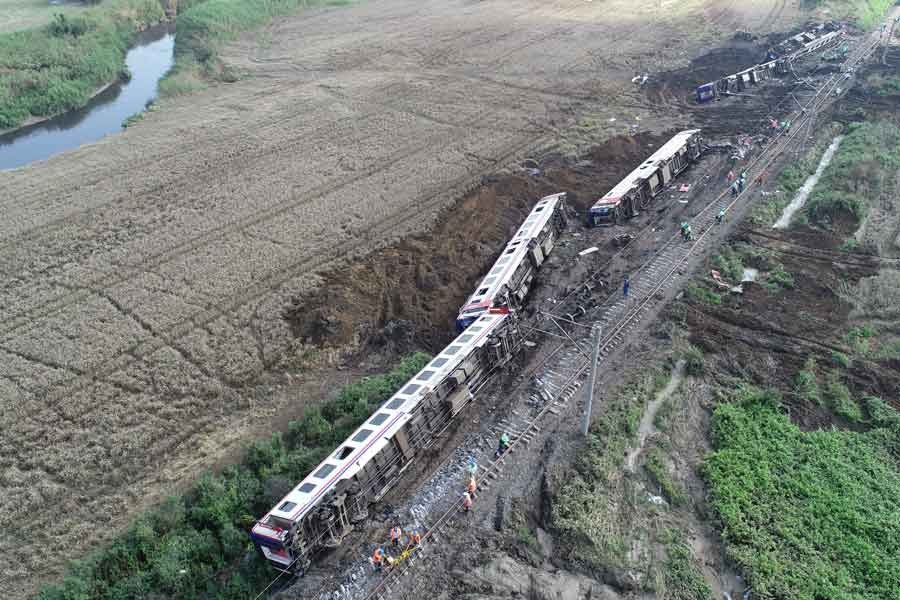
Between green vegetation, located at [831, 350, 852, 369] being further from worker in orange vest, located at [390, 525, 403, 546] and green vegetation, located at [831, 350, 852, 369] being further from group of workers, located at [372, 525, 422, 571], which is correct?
worker in orange vest, located at [390, 525, 403, 546]

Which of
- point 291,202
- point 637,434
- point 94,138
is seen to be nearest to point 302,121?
point 291,202

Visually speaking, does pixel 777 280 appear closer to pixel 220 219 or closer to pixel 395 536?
pixel 395 536

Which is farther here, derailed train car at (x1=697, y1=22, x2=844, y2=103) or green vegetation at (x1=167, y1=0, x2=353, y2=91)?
green vegetation at (x1=167, y1=0, x2=353, y2=91)

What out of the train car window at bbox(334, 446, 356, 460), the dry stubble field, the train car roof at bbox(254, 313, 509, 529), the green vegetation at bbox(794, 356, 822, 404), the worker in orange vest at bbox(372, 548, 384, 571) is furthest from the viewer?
the green vegetation at bbox(794, 356, 822, 404)

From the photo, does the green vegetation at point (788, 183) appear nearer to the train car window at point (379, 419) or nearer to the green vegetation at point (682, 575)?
the green vegetation at point (682, 575)

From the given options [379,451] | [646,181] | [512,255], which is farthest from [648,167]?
[379,451]

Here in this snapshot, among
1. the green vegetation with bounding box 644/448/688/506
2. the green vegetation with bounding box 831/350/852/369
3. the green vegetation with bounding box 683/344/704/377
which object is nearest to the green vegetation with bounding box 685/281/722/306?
the green vegetation with bounding box 683/344/704/377

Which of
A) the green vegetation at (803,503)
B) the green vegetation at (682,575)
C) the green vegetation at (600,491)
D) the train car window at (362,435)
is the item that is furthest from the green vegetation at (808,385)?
the train car window at (362,435)
